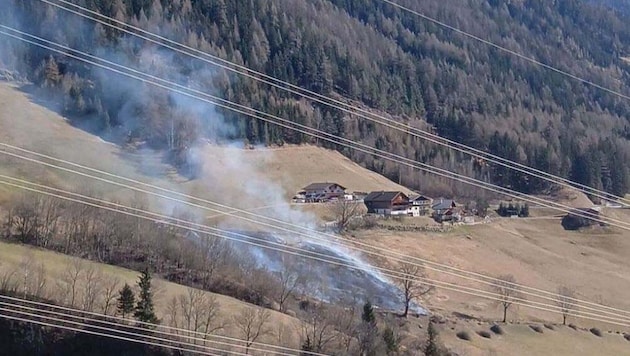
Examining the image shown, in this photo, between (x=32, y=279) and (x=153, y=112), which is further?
(x=153, y=112)

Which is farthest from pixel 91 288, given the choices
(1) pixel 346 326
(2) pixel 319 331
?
(1) pixel 346 326

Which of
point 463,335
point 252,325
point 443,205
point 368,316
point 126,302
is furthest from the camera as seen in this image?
point 443,205

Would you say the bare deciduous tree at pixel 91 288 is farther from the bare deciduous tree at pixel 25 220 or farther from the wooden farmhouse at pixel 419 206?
the wooden farmhouse at pixel 419 206

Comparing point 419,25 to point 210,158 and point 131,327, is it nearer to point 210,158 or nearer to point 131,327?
point 210,158

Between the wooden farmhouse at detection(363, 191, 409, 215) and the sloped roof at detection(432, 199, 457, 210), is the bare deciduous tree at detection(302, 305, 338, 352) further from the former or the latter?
the sloped roof at detection(432, 199, 457, 210)

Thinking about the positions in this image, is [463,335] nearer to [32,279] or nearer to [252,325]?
[252,325]

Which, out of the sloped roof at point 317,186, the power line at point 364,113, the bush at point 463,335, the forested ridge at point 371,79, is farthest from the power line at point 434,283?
the power line at point 364,113
